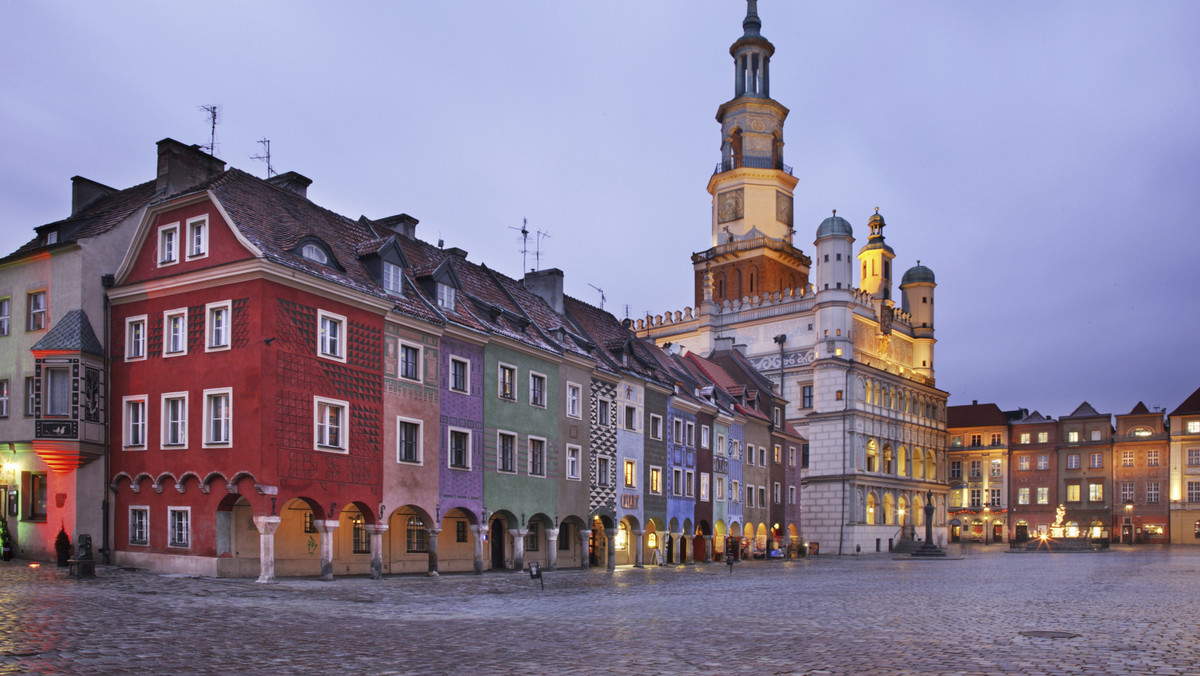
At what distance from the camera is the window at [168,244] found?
30.8 meters

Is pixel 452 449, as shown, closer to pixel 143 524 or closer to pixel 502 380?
pixel 502 380

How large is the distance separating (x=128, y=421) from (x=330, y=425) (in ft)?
21.0

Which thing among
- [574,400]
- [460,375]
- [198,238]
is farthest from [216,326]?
[574,400]

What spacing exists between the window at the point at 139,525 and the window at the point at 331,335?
694 cm

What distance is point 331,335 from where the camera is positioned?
30.8 meters

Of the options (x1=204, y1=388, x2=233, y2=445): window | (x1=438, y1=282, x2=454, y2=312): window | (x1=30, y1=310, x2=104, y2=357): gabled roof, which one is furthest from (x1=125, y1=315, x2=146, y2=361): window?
(x1=438, y1=282, x2=454, y2=312): window

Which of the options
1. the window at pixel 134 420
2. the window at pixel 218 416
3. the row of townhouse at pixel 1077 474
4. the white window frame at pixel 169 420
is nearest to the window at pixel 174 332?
the white window frame at pixel 169 420

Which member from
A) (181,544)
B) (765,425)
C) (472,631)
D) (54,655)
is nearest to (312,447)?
(181,544)

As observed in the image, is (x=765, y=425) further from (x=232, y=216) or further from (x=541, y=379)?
(x=232, y=216)

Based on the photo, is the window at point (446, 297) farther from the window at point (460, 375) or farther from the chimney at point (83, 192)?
the chimney at point (83, 192)

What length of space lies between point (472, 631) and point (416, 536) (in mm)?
18545

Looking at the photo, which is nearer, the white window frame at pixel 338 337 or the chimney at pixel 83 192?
the white window frame at pixel 338 337

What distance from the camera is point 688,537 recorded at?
5419 centimetres

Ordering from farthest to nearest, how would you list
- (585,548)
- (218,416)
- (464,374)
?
1. (585,548)
2. (464,374)
3. (218,416)
